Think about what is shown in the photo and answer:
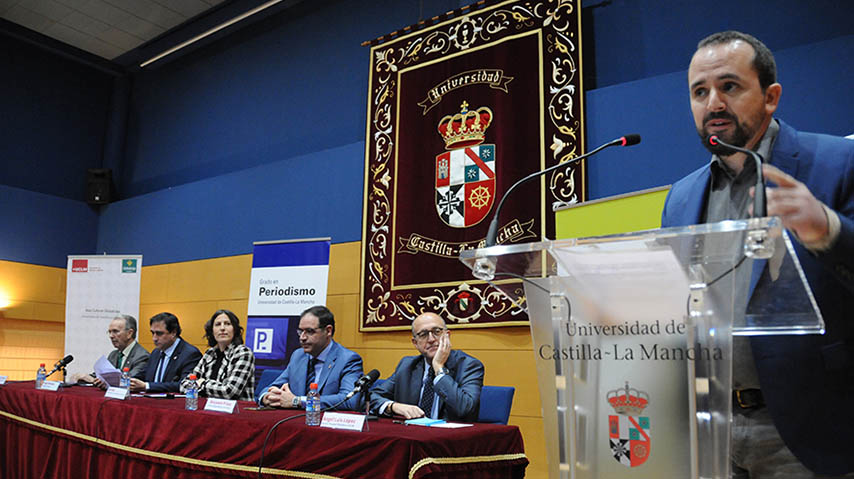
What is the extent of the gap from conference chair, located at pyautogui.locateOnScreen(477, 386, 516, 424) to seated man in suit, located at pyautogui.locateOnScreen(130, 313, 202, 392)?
8.25ft

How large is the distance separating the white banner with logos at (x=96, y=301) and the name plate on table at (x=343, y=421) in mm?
4561

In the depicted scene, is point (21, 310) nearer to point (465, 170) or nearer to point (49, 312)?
point (49, 312)

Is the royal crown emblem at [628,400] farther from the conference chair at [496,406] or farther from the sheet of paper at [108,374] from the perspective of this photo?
the sheet of paper at [108,374]

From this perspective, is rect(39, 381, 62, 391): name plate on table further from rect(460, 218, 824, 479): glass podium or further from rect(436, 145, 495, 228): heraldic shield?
rect(460, 218, 824, 479): glass podium

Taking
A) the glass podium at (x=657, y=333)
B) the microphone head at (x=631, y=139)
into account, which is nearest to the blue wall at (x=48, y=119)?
the microphone head at (x=631, y=139)

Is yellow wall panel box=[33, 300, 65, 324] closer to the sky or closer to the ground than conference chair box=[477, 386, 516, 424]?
closer to the sky

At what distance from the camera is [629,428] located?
36.4 inches

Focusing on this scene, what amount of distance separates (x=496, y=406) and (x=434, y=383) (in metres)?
0.35

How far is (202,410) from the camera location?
9.09ft

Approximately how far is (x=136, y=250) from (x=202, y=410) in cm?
485

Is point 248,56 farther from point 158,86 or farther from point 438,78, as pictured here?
point 438,78

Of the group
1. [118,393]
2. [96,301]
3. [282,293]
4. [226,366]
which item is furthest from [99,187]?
[118,393]

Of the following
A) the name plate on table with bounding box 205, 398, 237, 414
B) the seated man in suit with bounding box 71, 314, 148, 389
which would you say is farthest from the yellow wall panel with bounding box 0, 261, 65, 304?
the name plate on table with bounding box 205, 398, 237, 414

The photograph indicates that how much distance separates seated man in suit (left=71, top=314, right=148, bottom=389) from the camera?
5.16m
